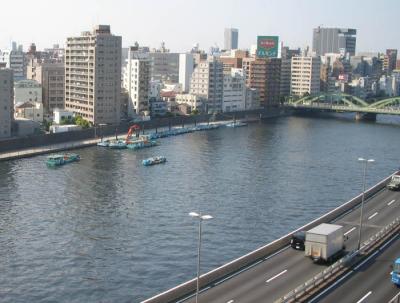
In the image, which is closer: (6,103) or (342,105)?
(6,103)

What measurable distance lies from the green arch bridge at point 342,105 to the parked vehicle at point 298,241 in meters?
78.5

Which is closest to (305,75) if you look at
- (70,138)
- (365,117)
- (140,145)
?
(365,117)

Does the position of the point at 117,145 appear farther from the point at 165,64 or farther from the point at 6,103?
the point at 165,64

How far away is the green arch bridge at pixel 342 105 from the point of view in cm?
10319

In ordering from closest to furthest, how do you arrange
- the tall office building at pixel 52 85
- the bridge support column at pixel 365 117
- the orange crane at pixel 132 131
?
the orange crane at pixel 132 131 → the tall office building at pixel 52 85 → the bridge support column at pixel 365 117

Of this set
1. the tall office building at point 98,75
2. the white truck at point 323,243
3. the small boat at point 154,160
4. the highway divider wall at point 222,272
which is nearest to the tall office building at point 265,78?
the tall office building at point 98,75

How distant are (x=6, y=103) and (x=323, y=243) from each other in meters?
43.6

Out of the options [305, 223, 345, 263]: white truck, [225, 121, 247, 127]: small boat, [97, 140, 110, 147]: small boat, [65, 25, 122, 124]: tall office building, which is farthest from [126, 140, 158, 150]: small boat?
[305, 223, 345, 263]: white truck

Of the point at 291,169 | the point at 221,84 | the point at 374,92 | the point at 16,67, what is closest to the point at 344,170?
the point at 291,169

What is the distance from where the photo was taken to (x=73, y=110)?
79188 mm

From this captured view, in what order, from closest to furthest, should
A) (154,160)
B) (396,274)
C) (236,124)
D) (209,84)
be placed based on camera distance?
1. (396,274)
2. (154,160)
3. (236,124)
4. (209,84)

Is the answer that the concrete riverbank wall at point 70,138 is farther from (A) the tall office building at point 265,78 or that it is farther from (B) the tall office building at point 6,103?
(A) the tall office building at point 265,78

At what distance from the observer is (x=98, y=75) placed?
75.3m

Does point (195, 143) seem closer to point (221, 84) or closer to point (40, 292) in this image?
point (221, 84)
